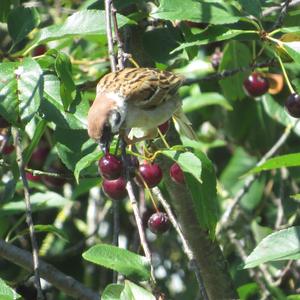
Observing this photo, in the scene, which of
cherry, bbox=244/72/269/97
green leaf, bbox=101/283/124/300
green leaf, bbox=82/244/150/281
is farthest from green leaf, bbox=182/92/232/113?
green leaf, bbox=101/283/124/300

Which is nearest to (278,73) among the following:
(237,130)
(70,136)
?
(237,130)

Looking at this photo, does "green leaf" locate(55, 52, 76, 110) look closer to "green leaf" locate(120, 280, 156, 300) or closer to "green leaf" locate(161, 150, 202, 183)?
"green leaf" locate(161, 150, 202, 183)

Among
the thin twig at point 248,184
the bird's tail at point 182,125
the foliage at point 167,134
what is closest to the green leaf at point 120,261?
the foliage at point 167,134

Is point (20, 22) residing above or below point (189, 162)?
above

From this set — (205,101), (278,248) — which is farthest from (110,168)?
(205,101)

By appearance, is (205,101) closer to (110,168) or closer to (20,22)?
(20,22)

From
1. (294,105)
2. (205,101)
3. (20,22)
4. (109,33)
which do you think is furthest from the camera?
(205,101)

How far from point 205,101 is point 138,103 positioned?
77 centimetres

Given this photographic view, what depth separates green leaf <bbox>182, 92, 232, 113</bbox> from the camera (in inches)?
169

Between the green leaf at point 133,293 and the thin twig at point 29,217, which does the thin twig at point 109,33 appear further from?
the green leaf at point 133,293

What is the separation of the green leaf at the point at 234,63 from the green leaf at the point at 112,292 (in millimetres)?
1836

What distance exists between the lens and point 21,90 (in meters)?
2.82

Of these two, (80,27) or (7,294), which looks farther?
(80,27)

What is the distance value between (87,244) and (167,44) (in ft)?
7.13
